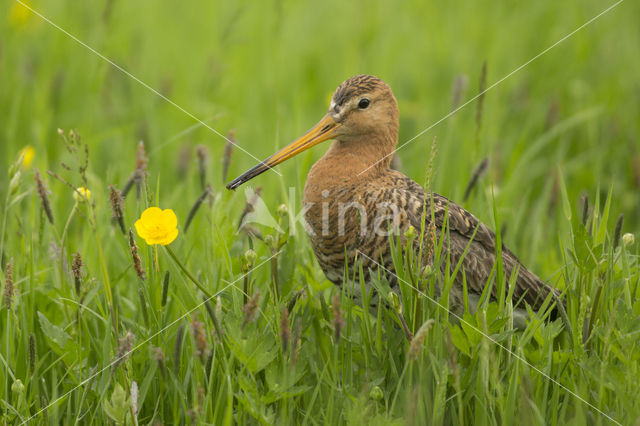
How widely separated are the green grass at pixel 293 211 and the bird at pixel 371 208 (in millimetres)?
175

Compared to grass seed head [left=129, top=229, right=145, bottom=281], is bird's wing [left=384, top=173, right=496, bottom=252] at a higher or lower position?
lower

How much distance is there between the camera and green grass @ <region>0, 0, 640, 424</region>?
105 inches

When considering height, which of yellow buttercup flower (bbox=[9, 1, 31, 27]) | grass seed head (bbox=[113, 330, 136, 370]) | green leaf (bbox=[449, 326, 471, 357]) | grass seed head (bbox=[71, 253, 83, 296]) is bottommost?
green leaf (bbox=[449, 326, 471, 357])

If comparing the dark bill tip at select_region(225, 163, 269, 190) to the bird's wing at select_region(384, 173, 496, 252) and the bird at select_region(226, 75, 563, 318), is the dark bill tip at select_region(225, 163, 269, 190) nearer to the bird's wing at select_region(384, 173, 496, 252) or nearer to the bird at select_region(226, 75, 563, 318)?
the bird at select_region(226, 75, 563, 318)

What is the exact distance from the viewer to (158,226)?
265cm

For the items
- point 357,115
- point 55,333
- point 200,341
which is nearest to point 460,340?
point 200,341

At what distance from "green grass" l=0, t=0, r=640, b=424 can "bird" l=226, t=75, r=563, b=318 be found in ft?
0.58

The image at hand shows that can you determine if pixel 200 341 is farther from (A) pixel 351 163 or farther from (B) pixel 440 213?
(A) pixel 351 163

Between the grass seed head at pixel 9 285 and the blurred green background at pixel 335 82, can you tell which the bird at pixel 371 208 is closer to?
the grass seed head at pixel 9 285

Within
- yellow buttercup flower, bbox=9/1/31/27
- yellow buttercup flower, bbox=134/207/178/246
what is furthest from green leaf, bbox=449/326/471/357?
yellow buttercup flower, bbox=9/1/31/27

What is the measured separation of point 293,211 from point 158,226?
3.72 feet

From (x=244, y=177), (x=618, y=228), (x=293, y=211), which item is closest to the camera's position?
(x=618, y=228)

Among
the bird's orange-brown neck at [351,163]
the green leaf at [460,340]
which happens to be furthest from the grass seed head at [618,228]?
the bird's orange-brown neck at [351,163]

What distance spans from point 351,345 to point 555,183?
2412 mm
